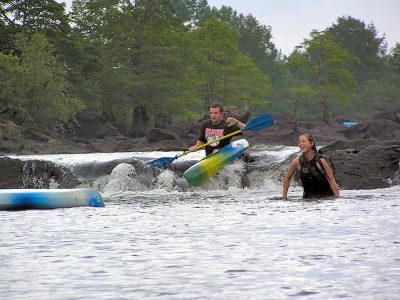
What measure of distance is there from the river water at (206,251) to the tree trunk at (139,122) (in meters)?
40.6

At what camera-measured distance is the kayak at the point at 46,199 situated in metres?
11.6

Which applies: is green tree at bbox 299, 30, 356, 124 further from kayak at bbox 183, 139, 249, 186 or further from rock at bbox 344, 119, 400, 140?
kayak at bbox 183, 139, 249, 186

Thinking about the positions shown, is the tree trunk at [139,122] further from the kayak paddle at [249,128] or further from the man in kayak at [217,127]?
the man in kayak at [217,127]

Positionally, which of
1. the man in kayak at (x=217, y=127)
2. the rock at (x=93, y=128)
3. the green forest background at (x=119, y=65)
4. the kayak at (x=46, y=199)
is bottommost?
the kayak at (x=46, y=199)

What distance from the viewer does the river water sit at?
16.8 feet

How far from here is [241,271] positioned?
574cm

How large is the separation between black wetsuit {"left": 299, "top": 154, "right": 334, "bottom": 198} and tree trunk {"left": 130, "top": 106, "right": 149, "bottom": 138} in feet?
133

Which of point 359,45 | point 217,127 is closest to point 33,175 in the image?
point 217,127

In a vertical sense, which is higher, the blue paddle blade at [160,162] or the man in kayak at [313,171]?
the blue paddle blade at [160,162]

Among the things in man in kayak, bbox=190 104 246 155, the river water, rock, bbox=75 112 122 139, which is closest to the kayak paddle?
man in kayak, bbox=190 104 246 155

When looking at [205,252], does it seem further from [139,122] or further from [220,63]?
[220,63]

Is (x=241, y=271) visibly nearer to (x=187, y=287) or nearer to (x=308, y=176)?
(x=187, y=287)

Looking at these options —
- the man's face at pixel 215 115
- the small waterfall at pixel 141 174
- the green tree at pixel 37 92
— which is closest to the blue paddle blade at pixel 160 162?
the small waterfall at pixel 141 174

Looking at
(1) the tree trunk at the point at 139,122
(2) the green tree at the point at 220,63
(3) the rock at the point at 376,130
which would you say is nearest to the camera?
(3) the rock at the point at 376,130
